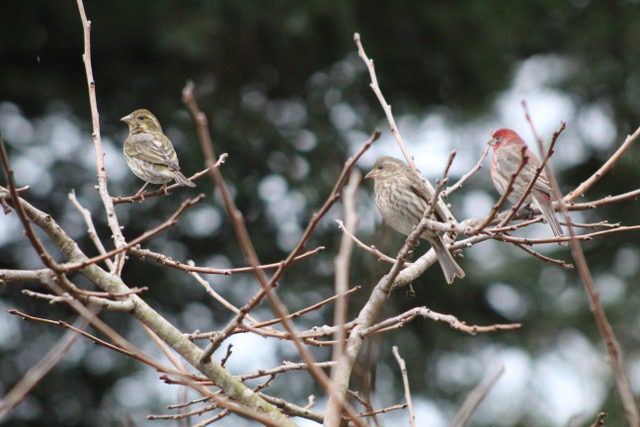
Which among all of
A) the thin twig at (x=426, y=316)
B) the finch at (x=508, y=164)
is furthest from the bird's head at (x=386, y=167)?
the thin twig at (x=426, y=316)

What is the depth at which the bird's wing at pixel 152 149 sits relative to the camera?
6566 mm

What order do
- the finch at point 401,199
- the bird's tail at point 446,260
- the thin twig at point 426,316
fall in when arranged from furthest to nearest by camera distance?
the finch at point 401,199
the bird's tail at point 446,260
the thin twig at point 426,316

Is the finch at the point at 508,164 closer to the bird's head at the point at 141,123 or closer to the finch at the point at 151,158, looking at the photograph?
the finch at the point at 151,158

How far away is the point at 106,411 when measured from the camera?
1498cm

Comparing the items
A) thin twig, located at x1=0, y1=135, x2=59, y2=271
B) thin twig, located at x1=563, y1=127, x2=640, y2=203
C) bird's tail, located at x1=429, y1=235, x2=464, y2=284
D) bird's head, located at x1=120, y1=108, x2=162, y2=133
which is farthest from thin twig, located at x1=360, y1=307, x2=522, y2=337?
bird's head, located at x1=120, y1=108, x2=162, y2=133

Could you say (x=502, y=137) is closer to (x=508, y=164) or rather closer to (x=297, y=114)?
(x=508, y=164)

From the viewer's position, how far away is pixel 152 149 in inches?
264

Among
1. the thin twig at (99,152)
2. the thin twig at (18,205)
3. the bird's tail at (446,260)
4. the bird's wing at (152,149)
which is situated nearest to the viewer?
the thin twig at (18,205)

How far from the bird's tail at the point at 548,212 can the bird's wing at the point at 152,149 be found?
7.16 feet

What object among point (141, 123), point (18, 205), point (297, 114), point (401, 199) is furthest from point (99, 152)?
point (297, 114)

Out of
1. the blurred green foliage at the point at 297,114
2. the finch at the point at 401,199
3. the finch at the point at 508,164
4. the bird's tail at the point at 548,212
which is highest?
the blurred green foliage at the point at 297,114

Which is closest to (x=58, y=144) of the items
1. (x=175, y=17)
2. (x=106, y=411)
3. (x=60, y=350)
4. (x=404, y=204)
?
(x=175, y=17)

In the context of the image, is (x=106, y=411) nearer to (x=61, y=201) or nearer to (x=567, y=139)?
(x=61, y=201)

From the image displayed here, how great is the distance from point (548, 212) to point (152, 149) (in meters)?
2.55
